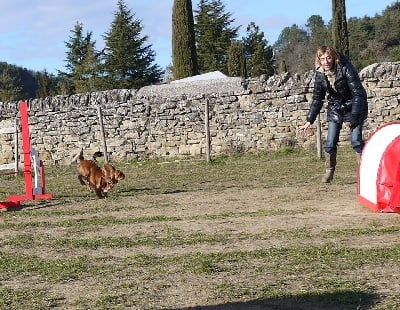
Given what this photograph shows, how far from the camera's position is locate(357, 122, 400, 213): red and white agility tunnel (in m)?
6.93

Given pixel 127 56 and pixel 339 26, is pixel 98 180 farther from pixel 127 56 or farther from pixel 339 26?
pixel 127 56

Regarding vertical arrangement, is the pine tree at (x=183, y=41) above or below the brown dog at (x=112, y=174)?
above

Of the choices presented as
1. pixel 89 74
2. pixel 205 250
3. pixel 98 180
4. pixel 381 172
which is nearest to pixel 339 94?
pixel 381 172

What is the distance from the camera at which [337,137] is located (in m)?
9.22

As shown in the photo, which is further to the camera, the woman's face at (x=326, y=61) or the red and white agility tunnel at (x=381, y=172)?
the woman's face at (x=326, y=61)

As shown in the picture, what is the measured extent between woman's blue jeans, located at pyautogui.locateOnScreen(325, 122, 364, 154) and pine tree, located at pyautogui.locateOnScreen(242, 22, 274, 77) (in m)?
35.5

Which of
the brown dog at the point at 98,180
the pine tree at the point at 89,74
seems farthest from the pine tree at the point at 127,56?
the brown dog at the point at 98,180

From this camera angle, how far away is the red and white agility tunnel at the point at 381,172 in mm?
6930

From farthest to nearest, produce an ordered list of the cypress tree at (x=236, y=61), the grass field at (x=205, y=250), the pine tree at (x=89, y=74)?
the pine tree at (x=89, y=74)
the cypress tree at (x=236, y=61)
the grass field at (x=205, y=250)

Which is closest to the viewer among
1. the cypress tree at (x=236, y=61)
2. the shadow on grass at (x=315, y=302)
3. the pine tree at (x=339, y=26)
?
the shadow on grass at (x=315, y=302)

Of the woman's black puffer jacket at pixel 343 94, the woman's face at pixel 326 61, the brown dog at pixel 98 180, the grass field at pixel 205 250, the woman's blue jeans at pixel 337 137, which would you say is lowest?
the grass field at pixel 205 250

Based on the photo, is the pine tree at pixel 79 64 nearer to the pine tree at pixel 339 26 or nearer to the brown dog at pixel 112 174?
the pine tree at pixel 339 26

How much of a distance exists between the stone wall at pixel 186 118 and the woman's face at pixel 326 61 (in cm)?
942

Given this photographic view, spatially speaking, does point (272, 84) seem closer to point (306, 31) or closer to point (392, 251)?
point (392, 251)
